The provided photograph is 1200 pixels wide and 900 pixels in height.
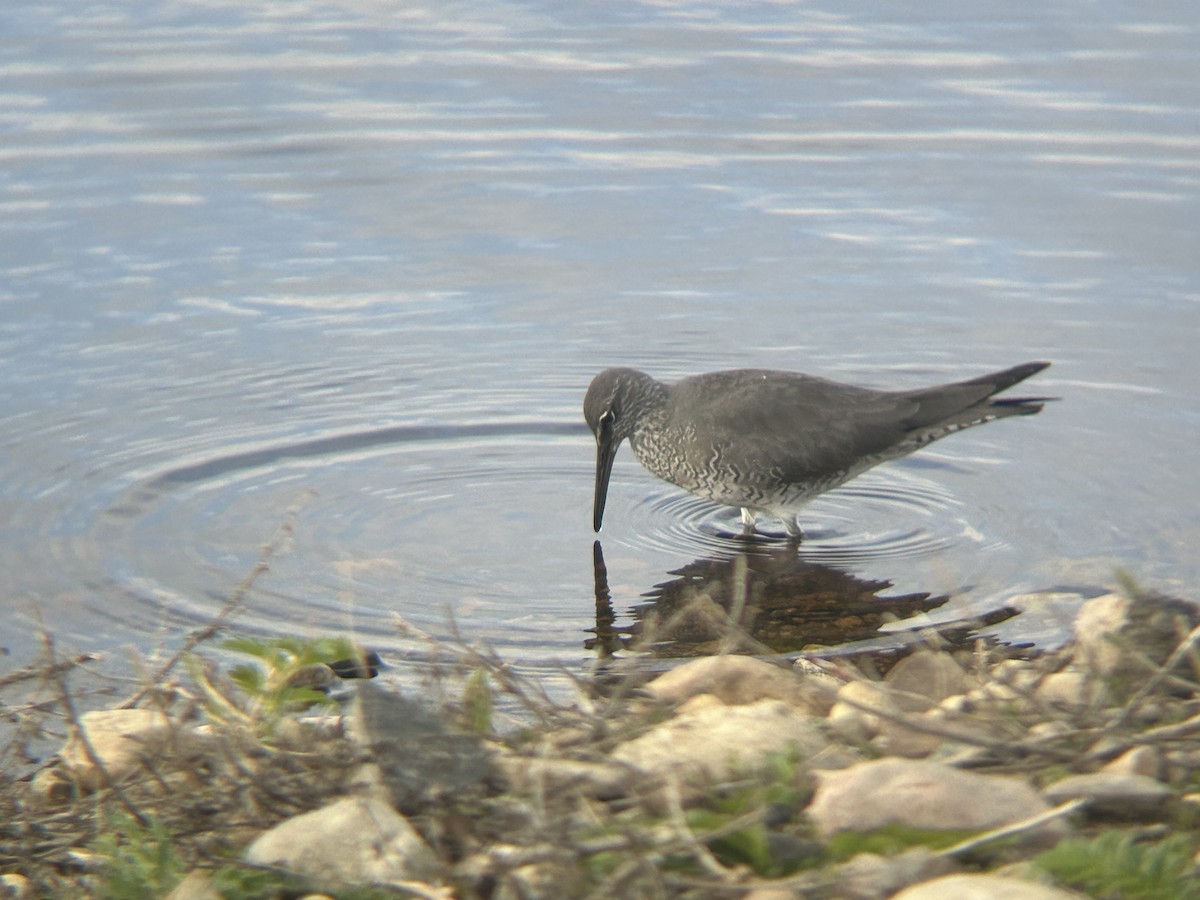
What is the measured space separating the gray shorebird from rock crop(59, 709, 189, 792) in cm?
312

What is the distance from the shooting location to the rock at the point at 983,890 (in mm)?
3059

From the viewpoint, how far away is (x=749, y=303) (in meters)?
10.5

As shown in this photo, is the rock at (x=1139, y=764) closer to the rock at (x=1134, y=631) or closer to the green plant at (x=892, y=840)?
the green plant at (x=892, y=840)

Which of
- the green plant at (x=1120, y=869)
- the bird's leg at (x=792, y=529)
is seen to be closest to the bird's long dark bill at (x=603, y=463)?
the bird's leg at (x=792, y=529)

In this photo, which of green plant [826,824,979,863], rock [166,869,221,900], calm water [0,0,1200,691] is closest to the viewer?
green plant [826,824,979,863]

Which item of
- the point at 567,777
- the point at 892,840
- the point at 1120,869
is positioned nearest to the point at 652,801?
the point at 567,777

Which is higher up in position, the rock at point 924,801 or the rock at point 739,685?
the rock at point 924,801

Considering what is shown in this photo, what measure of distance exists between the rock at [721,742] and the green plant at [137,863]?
1.08 meters

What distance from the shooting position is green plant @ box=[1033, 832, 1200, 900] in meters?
3.21

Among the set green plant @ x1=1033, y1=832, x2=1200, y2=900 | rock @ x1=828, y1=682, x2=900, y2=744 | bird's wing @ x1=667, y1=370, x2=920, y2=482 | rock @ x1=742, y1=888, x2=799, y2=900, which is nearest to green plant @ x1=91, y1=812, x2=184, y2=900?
rock @ x1=742, y1=888, x2=799, y2=900

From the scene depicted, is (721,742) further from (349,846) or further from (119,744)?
(119,744)

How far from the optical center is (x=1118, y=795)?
3.56 meters

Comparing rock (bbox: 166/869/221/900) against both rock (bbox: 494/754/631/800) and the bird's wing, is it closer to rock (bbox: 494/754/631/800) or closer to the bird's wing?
rock (bbox: 494/754/631/800)

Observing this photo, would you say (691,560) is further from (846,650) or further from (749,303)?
(749,303)
